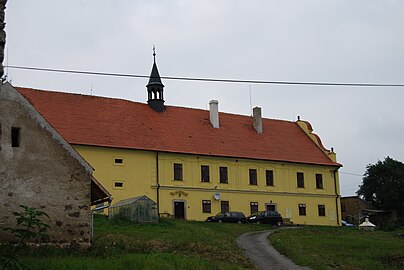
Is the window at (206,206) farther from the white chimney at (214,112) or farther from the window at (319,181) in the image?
the window at (319,181)

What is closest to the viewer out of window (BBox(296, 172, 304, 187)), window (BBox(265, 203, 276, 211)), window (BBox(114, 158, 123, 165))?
window (BBox(114, 158, 123, 165))

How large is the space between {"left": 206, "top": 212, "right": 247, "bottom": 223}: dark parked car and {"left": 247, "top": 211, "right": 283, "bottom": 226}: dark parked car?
2.44 ft

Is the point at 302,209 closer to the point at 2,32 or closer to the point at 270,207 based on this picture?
the point at 270,207

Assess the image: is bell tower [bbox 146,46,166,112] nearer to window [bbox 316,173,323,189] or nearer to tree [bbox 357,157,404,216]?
window [bbox 316,173,323,189]

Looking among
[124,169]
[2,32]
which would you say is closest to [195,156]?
[124,169]

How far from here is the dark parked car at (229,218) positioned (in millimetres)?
45375

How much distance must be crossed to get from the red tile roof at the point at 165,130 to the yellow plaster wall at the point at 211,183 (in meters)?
0.66

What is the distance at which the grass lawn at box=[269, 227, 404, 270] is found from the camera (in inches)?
965

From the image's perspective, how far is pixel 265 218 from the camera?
46625 mm

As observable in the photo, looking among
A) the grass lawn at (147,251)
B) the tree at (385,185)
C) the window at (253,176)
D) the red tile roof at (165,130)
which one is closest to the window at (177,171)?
the red tile roof at (165,130)

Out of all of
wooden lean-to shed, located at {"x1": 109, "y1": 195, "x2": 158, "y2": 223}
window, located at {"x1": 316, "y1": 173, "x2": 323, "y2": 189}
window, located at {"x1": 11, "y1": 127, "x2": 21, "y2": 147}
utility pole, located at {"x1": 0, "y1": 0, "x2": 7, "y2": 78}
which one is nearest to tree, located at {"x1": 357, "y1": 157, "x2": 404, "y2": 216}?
window, located at {"x1": 316, "y1": 173, "x2": 323, "y2": 189}

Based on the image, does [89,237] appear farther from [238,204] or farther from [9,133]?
[238,204]

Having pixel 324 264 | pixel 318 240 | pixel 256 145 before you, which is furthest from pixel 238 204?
pixel 324 264

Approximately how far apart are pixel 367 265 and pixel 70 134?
2625 cm
